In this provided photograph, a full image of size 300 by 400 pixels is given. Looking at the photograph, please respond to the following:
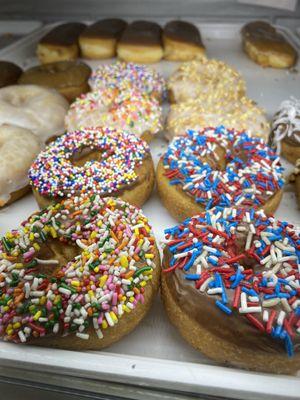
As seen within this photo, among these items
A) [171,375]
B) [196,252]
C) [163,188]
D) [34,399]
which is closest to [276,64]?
[163,188]

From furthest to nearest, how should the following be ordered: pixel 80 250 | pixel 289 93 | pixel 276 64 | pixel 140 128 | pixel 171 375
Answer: pixel 276 64 < pixel 289 93 < pixel 140 128 < pixel 80 250 < pixel 171 375

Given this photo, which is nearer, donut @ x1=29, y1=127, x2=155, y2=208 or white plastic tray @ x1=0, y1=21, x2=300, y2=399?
white plastic tray @ x1=0, y1=21, x2=300, y2=399

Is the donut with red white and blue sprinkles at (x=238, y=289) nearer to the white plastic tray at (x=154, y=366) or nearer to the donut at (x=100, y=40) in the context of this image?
the white plastic tray at (x=154, y=366)

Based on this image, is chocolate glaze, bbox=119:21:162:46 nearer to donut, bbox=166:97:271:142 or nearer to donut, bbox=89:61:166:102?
donut, bbox=89:61:166:102

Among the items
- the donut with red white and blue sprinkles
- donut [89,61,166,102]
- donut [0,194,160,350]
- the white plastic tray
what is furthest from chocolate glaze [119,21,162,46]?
the donut with red white and blue sprinkles

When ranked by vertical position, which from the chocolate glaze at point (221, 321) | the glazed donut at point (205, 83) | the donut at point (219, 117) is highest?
the glazed donut at point (205, 83)

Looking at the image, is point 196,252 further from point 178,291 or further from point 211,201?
point 211,201

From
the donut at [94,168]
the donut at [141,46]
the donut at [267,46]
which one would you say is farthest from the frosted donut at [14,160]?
the donut at [267,46]
